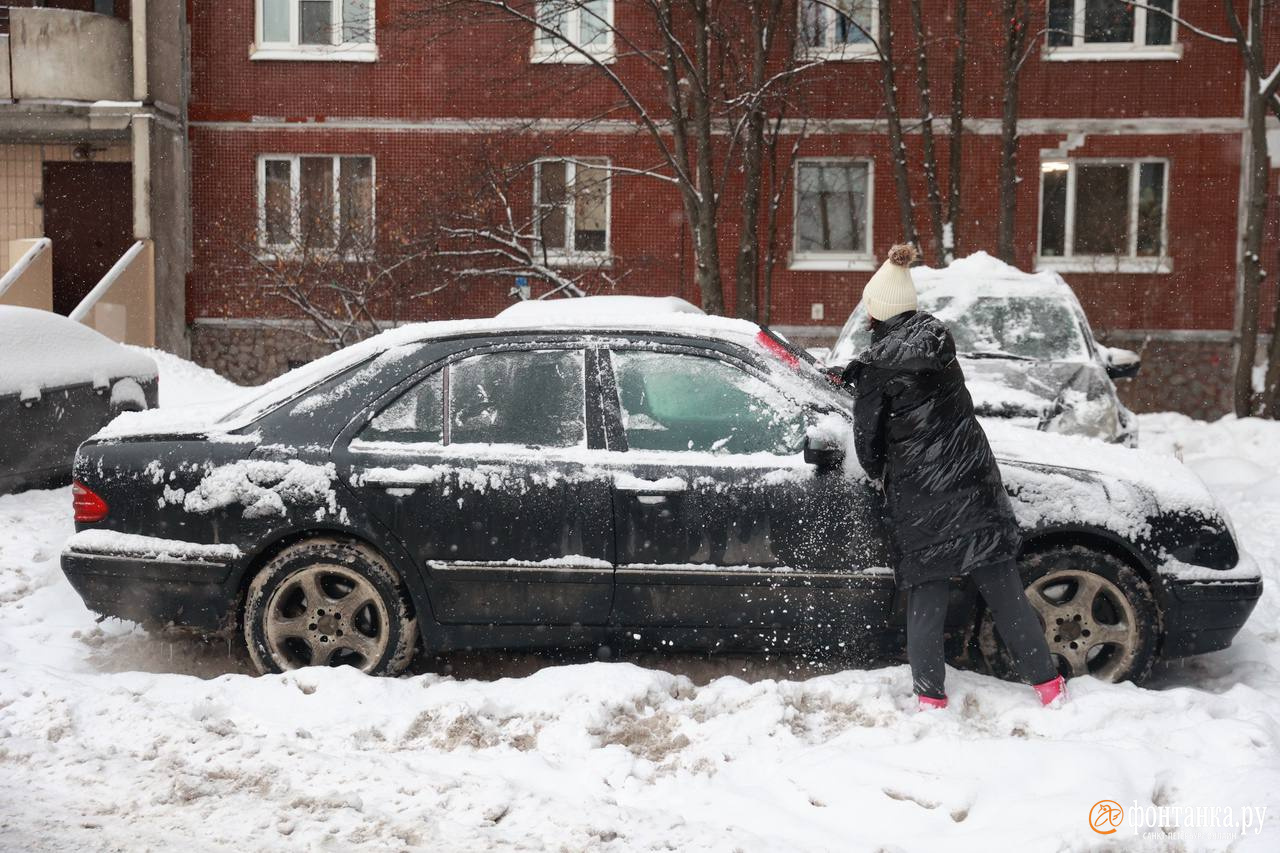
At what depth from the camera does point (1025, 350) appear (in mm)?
8852

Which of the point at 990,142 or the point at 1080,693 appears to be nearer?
the point at 1080,693

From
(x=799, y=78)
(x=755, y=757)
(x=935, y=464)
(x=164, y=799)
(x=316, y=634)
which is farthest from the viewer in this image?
(x=799, y=78)

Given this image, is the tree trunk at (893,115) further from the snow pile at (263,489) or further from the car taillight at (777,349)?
the snow pile at (263,489)

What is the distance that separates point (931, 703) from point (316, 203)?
14357 mm

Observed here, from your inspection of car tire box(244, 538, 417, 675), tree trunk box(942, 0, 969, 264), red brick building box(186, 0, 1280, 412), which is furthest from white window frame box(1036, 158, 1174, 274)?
car tire box(244, 538, 417, 675)

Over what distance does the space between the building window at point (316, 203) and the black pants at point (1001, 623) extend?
13001mm

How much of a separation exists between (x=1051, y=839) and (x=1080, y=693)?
120 centimetres

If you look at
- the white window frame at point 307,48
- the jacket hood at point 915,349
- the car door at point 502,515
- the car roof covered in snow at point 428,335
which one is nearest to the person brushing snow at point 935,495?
the jacket hood at point 915,349

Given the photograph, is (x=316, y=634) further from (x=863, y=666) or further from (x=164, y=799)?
(x=863, y=666)

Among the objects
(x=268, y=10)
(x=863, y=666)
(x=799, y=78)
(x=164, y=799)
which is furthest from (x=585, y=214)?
(x=164, y=799)

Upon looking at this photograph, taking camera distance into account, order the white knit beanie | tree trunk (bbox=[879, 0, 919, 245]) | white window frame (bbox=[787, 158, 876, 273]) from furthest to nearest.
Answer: white window frame (bbox=[787, 158, 876, 273]) < tree trunk (bbox=[879, 0, 919, 245]) < the white knit beanie

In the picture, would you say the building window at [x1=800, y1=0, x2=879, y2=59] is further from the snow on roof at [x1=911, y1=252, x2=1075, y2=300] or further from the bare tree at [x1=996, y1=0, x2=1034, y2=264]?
the snow on roof at [x1=911, y1=252, x2=1075, y2=300]

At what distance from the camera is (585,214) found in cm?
1878

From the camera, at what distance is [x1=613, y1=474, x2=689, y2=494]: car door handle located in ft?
15.8
